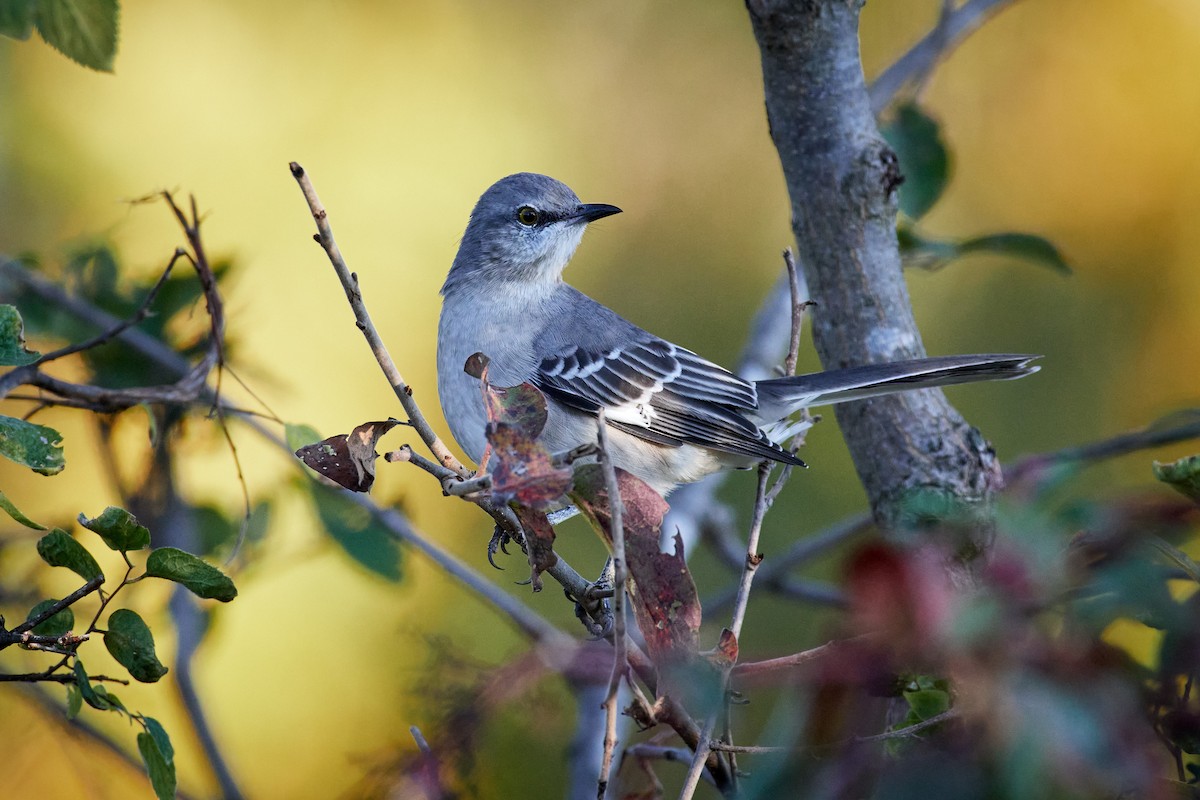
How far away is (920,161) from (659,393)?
1188mm

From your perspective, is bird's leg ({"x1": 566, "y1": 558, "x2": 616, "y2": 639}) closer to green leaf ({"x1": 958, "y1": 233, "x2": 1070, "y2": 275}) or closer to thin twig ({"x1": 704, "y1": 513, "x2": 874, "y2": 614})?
thin twig ({"x1": 704, "y1": 513, "x2": 874, "y2": 614})

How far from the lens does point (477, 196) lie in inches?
201

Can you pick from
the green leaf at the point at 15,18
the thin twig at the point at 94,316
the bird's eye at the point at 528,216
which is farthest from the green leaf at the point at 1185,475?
the bird's eye at the point at 528,216

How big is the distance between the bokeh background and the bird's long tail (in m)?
1.48

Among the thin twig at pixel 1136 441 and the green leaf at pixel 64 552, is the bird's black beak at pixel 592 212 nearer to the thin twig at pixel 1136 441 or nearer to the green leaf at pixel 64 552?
the thin twig at pixel 1136 441

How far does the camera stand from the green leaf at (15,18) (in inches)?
59.7

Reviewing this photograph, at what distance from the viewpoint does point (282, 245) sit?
192 inches

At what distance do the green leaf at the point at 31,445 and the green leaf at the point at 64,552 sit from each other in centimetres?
11

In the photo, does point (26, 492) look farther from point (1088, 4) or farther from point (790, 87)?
point (1088, 4)

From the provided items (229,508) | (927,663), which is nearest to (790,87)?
(927,663)

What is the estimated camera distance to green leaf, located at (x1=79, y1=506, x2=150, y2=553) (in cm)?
140

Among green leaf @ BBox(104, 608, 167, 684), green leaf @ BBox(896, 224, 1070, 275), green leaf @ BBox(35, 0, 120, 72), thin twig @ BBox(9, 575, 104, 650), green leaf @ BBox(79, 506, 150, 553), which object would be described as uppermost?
green leaf @ BBox(35, 0, 120, 72)

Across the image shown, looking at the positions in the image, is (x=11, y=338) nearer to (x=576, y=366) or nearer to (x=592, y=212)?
(x=576, y=366)

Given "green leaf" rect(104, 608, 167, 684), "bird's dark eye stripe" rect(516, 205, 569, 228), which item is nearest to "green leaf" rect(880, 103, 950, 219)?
"bird's dark eye stripe" rect(516, 205, 569, 228)
